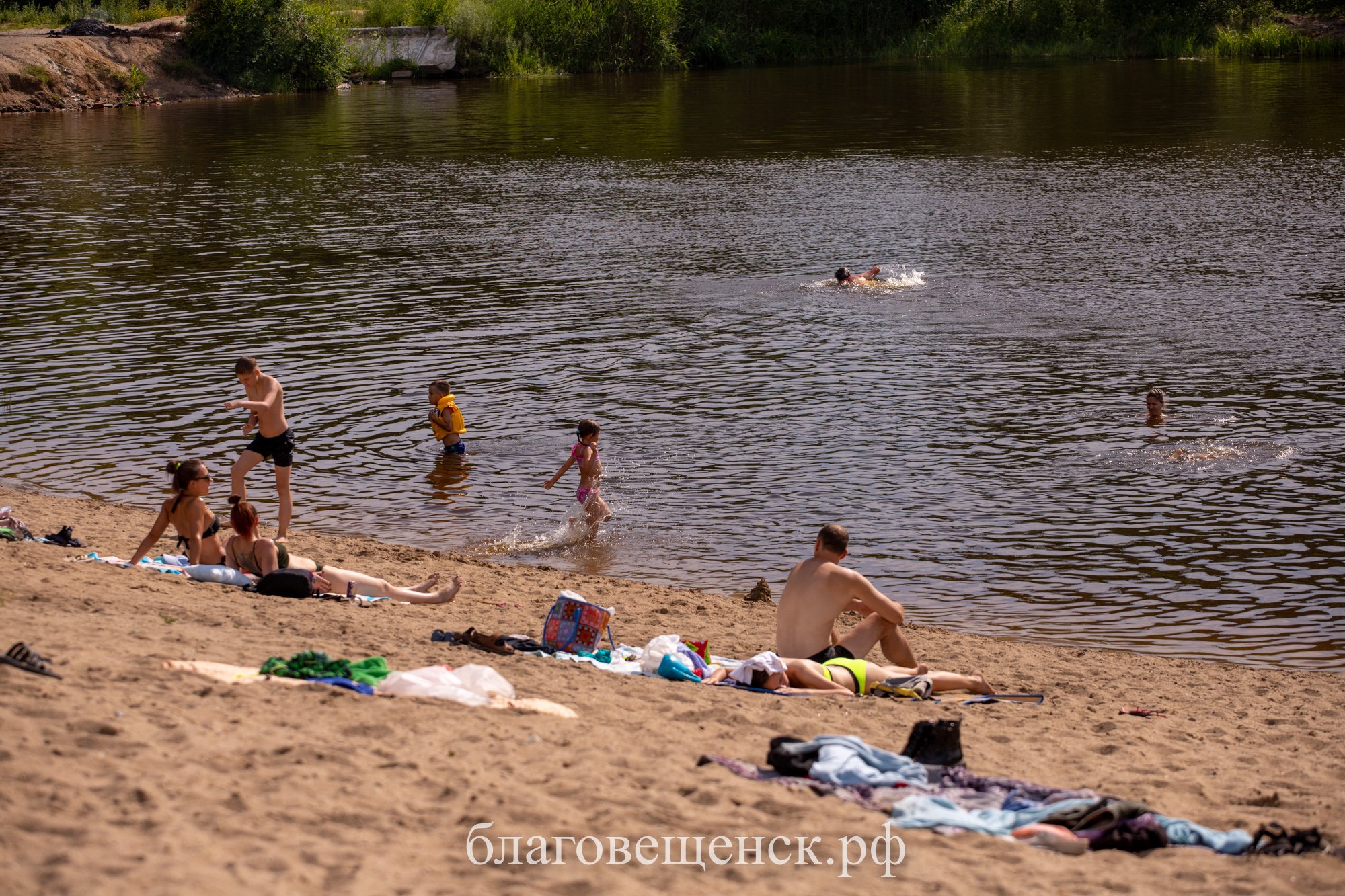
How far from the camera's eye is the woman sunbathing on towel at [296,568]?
36.0 ft

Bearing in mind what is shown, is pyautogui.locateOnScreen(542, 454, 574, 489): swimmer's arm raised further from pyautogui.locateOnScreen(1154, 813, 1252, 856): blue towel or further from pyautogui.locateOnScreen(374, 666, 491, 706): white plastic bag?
pyautogui.locateOnScreen(1154, 813, 1252, 856): blue towel

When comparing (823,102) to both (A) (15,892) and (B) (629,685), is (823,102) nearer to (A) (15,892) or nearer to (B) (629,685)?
(B) (629,685)

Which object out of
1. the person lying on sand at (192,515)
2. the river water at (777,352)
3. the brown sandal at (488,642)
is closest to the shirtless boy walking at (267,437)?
the river water at (777,352)

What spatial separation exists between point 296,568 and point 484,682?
333cm

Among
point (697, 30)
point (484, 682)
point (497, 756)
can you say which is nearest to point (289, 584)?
point (484, 682)

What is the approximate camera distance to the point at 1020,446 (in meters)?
16.1

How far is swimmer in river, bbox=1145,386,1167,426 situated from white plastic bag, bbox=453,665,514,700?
1093 centimetres

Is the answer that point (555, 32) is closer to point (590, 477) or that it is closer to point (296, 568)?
point (590, 477)

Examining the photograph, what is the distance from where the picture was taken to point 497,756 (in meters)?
7.09

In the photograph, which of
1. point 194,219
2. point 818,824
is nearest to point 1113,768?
point 818,824

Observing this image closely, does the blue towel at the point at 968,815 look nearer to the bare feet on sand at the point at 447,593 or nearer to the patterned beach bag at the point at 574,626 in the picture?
the patterned beach bag at the point at 574,626

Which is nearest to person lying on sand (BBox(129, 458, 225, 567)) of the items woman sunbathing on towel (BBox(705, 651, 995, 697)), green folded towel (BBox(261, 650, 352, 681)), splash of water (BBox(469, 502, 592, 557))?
splash of water (BBox(469, 502, 592, 557))

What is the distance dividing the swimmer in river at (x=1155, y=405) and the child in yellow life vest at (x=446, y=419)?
8.77 m

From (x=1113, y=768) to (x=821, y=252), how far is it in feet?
69.6
